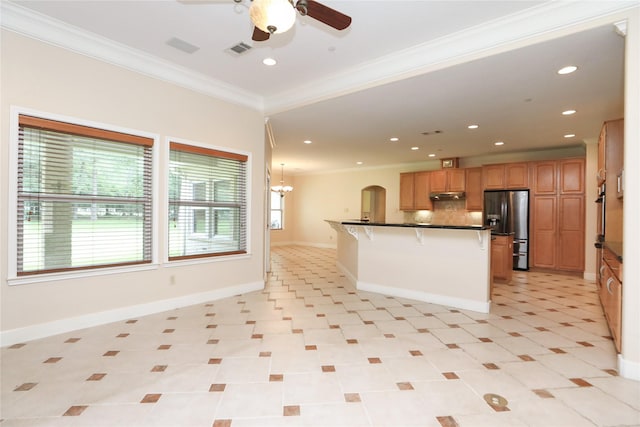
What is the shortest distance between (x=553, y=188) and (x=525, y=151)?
118 centimetres

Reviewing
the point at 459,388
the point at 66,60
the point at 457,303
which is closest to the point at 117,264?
the point at 66,60

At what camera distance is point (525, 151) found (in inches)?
289

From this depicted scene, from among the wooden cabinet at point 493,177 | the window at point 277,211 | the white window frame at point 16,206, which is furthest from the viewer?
the window at point 277,211

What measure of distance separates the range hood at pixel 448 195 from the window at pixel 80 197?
22.5 ft

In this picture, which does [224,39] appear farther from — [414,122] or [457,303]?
[457,303]

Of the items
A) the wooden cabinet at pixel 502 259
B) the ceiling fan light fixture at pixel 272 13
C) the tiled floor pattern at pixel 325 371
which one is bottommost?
the tiled floor pattern at pixel 325 371

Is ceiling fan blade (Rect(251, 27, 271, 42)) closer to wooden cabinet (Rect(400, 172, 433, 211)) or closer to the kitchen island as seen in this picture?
the kitchen island

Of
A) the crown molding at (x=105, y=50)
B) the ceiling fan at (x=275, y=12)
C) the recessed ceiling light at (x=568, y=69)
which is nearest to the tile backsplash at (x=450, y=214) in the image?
the recessed ceiling light at (x=568, y=69)

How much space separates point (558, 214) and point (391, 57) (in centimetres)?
550

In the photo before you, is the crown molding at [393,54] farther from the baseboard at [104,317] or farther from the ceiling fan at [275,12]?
the baseboard at [104,317]

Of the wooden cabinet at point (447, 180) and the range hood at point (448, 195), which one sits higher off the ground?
the wooden cabinet at point (447, 180)

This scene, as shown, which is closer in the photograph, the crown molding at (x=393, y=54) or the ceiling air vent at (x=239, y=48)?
the crown molding at (x=393, y=54)

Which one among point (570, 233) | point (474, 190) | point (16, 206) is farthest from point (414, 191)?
point (16, 206)

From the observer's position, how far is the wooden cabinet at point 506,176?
695 centimetres
